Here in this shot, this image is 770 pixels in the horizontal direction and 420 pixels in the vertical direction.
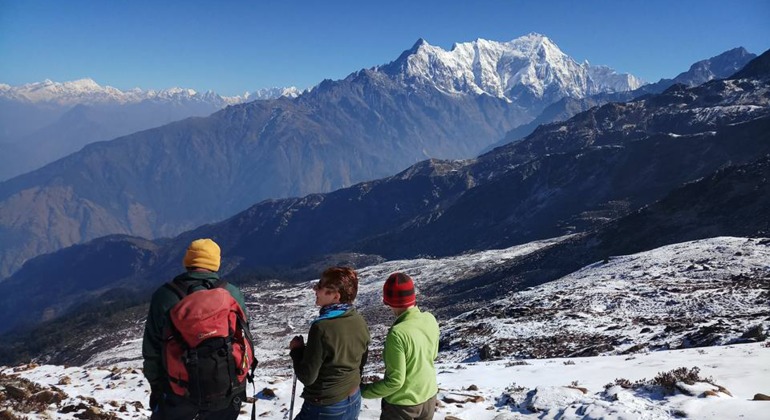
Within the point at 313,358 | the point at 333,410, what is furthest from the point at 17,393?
the point at 313,358

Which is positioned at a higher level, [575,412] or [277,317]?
[575,412]

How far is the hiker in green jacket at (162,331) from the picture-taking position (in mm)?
5859

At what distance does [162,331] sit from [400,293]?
2.97 meters

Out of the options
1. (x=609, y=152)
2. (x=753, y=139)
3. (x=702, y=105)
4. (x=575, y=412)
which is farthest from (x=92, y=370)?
(x=702, y=105)

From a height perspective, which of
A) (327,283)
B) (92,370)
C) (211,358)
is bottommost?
(92,370)

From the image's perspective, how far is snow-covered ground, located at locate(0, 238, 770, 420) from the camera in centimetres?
984

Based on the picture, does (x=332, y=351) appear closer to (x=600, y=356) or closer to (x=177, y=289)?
(x=177, y=289)

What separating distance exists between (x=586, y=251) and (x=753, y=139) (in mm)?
79189

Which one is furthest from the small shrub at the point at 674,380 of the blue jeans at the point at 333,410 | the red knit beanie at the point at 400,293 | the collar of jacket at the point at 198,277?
the collar of jacket at the point at 198,277

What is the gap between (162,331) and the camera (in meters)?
5.80

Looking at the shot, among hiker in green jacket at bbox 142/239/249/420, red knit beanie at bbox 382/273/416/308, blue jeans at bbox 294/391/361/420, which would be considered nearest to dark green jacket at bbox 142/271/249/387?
hiker in green jacket at bbox 142/239/249/420

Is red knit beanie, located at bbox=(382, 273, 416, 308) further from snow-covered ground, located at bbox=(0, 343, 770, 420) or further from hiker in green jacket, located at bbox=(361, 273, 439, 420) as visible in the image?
snow-covered ground, located at bbox=(0, 343, 770, 420)

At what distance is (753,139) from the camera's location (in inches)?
4596

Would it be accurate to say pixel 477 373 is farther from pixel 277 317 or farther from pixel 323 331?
pixel 277 317
